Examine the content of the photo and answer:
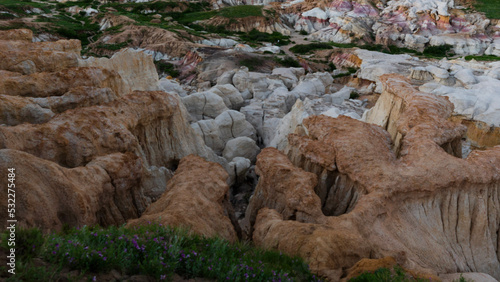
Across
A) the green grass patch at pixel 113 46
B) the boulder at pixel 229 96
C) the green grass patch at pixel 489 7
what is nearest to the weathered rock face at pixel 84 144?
the boulder at pixel 229 96

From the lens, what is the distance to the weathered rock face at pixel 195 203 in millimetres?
6598

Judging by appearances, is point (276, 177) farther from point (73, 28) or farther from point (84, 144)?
point (73, 28)

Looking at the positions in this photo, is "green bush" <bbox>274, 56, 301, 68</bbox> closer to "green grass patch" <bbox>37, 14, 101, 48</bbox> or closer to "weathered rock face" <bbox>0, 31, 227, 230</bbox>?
"green grass patch" <bbox>37, 14, 101, 48</bbox>

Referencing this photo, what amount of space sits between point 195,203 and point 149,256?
282cm

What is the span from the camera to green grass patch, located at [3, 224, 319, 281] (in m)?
4.23

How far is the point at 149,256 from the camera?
467 centimetres

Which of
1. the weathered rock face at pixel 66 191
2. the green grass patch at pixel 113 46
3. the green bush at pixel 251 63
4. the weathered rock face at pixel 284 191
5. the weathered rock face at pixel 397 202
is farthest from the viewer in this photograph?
the green grass patch at pixel 113 46

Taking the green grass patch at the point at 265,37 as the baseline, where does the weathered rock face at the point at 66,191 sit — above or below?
above

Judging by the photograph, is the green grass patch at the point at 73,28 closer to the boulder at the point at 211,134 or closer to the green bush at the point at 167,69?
the green bush at the point at 167,69

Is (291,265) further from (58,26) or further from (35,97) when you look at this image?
(58,26)

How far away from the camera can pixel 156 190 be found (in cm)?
1077

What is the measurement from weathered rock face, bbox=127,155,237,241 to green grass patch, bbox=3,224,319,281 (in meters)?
0.76

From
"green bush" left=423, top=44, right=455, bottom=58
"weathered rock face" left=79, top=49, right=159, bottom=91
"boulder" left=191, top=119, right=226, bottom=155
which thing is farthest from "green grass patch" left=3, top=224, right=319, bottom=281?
"green bush" left=423, top=44, right=455, bottom=58

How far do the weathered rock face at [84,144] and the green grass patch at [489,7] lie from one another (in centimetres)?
6471
